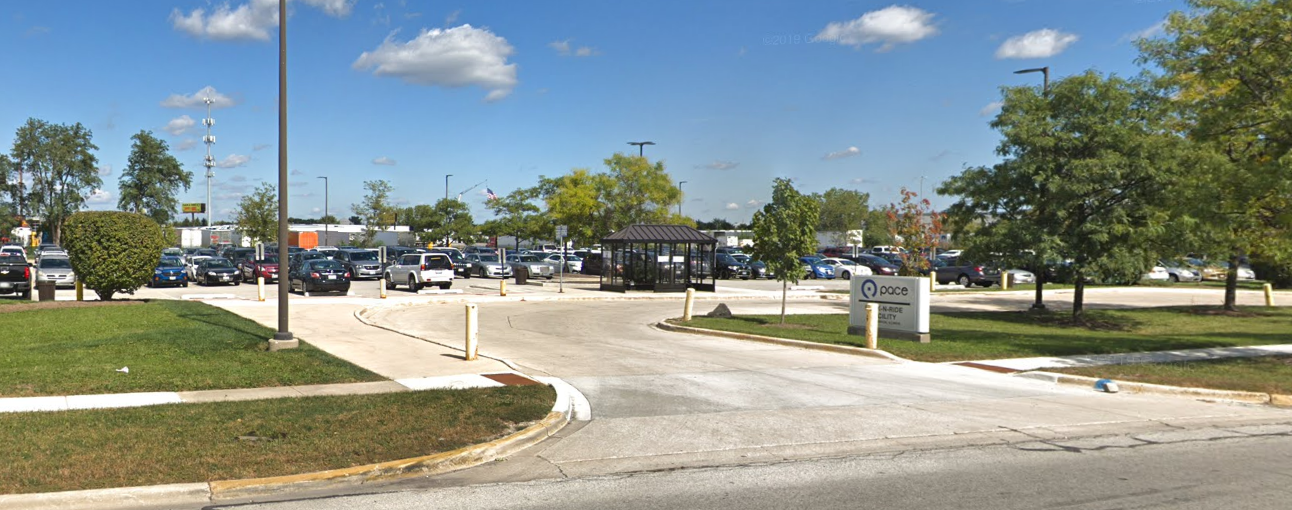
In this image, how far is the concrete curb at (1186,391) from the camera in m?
11.8

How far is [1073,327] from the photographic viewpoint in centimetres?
2347

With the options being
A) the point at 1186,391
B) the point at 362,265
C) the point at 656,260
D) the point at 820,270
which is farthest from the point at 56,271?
the point at 1186,391

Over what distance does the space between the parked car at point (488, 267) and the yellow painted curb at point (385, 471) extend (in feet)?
127

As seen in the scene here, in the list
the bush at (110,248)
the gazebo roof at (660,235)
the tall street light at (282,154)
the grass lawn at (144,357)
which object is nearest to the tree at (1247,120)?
the grass lawn at (144,357)

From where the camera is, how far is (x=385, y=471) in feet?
23.9

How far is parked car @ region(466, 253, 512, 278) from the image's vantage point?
4728cm

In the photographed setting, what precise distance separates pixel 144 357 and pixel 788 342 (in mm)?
11311

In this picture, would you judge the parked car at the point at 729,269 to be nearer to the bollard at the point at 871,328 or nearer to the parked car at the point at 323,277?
the parked car at the point at 323,277

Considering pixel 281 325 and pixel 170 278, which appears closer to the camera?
pixel 281 325

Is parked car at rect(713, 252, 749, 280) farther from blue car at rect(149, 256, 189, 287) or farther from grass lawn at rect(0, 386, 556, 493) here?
grass lawn at rect(0, 386, 556, 493)

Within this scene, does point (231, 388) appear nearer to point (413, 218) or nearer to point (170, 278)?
point (170, 278)

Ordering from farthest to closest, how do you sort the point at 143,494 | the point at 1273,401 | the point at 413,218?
the point at 413,218 → the point at 1273,401 → the point at 143,494

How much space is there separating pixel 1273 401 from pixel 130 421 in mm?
13887

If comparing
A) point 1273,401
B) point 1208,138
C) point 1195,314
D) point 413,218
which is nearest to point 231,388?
point 1273,401
